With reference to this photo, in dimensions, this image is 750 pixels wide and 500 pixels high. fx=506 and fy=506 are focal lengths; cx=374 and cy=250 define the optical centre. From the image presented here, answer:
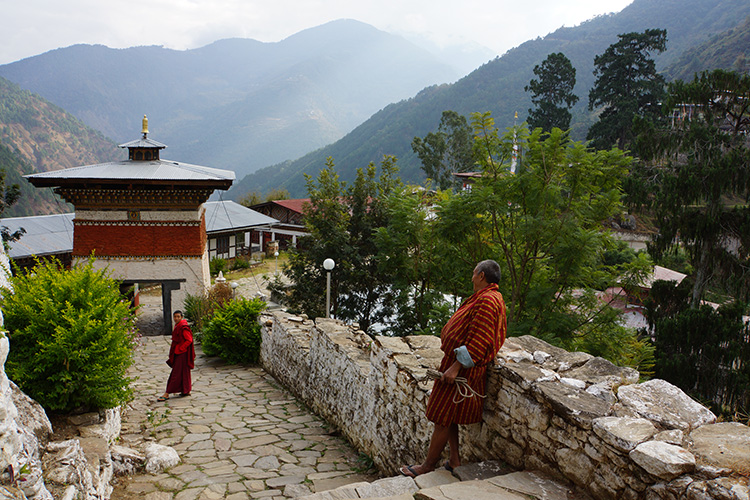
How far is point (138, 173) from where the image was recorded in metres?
15.9

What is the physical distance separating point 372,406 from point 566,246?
17.7 feet

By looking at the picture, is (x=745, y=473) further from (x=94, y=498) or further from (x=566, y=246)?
(x=566, y=246)

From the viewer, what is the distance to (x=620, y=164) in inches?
379

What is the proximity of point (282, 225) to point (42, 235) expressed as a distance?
65.5 feet

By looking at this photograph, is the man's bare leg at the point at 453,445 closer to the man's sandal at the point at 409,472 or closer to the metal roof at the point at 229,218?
the man's sandal at the point at 409,472

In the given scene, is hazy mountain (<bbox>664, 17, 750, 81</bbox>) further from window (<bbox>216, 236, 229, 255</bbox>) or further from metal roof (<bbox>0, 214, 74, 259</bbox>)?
metal roof (<bbox>0, 214, 74, 259</bbox>)

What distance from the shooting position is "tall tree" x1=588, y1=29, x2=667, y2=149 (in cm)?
4031

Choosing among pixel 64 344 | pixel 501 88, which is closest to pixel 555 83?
pixel 64 344

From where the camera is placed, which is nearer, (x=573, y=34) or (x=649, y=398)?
(x=649, y=398)

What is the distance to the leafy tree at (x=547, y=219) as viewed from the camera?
948cm

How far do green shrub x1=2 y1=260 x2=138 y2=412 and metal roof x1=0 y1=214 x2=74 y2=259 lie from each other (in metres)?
23.3

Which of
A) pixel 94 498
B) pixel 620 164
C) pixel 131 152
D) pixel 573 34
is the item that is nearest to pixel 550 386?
pixel 94 498

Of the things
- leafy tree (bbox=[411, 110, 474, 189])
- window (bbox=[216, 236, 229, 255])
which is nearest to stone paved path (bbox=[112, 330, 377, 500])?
window (bbox=[216, 236, 229, 255])

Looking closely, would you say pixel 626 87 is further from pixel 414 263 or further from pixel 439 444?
pixel 439 444
